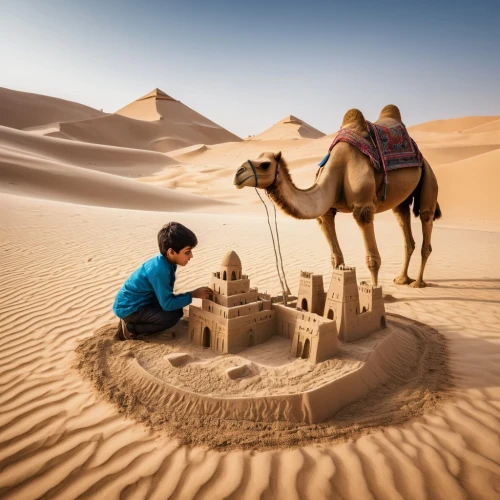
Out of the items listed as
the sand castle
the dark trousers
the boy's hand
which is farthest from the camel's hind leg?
the dark trousers

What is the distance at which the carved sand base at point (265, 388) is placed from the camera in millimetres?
2807

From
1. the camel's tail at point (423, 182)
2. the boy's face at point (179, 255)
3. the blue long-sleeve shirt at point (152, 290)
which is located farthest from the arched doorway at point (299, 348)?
the camel's tail at point (423, 182)

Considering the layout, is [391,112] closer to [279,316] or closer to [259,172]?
[259,172]

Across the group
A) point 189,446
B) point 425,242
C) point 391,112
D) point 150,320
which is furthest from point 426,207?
point 189,446

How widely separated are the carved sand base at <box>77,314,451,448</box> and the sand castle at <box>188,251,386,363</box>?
5.2 inches

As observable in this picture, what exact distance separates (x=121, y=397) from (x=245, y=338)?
1317 mm

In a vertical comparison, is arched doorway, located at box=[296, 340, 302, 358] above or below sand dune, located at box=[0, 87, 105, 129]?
below

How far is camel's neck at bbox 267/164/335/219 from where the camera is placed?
432 cm

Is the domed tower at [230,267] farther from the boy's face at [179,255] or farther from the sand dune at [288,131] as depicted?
the sand dune at [288,131]

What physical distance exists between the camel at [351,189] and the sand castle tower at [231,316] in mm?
1024

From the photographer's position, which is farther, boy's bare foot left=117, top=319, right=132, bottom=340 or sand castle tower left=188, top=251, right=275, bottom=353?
boy's bare foot left=117, top=319, right=132, bottom=340

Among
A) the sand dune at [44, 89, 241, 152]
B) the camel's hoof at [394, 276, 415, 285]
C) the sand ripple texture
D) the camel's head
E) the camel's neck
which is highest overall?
the sand dune at [44, 89, 241, 152]

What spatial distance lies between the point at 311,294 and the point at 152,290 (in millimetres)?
1869

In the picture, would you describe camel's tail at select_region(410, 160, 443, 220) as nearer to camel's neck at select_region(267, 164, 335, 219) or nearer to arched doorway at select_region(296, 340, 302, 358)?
camel's neck at select_region(267, 164, 335, 219)
